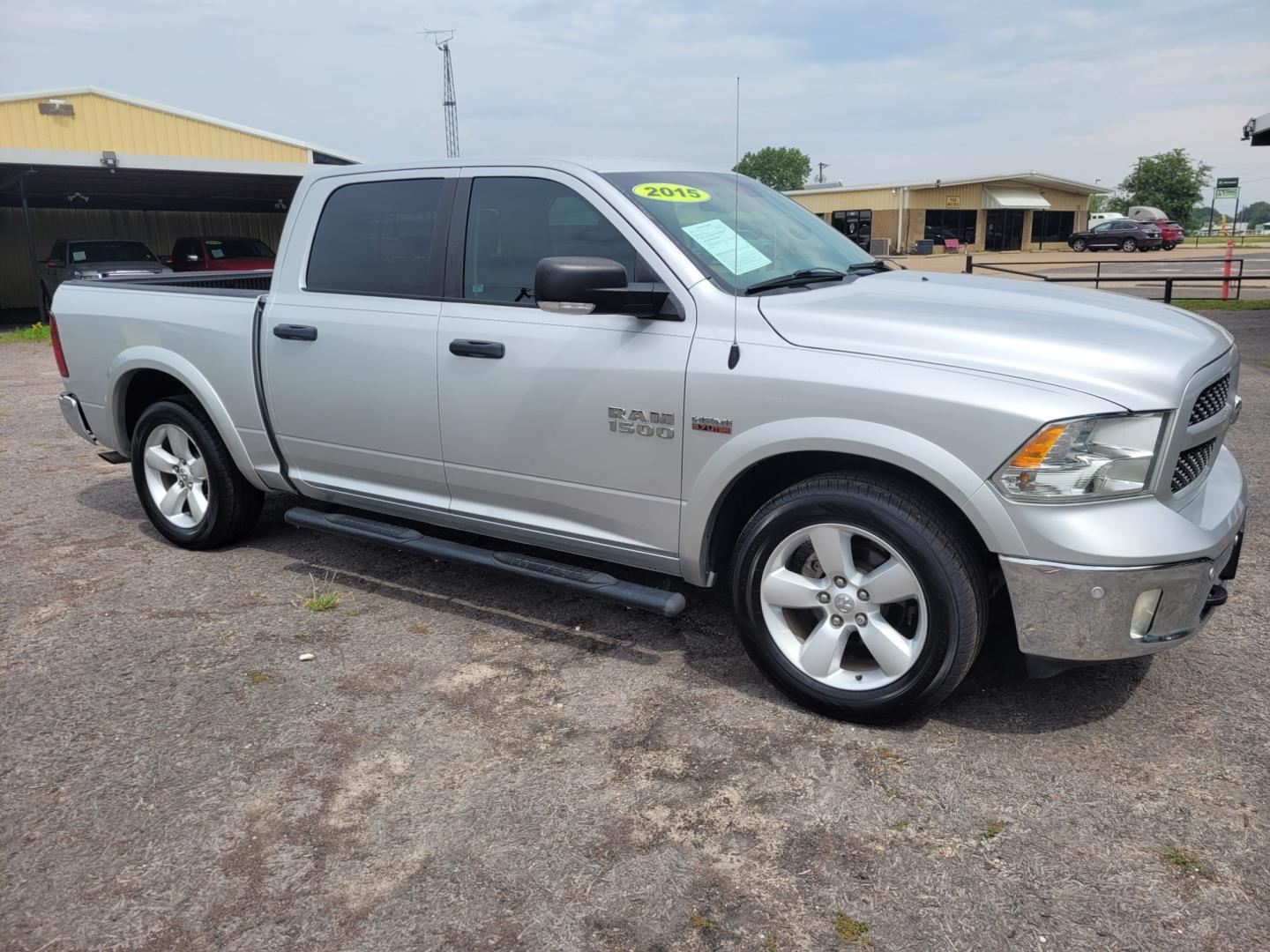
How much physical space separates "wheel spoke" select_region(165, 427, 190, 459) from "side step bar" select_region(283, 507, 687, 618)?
0.92m

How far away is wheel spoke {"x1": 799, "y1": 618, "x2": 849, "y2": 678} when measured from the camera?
335cm

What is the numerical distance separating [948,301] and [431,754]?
2.39m

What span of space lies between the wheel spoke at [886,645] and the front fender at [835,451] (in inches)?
17.7

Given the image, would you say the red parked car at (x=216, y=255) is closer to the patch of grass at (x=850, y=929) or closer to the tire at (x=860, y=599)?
the tire at (x=860, y=599)

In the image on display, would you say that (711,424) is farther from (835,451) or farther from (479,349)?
(479,349)

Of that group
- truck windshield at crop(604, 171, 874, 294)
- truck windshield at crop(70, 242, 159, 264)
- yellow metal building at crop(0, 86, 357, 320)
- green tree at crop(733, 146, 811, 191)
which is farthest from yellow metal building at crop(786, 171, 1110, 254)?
green tree at crop(733, 146, 811, 191)

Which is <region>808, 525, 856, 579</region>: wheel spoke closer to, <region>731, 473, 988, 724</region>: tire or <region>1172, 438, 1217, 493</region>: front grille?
Result: <region>731, 473, 988, 724</region>: tire

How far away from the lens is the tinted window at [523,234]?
3.79m

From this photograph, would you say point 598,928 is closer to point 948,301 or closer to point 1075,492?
point 1075,492

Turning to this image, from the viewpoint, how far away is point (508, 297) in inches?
157

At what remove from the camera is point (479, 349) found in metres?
3.93

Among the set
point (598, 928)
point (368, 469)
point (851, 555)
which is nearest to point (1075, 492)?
point (851, 555)

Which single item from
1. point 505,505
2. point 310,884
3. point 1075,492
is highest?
point 1075,492

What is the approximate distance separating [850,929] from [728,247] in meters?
2.38
